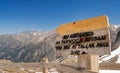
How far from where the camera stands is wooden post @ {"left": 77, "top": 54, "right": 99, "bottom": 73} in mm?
8672

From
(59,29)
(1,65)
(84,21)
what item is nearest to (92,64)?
(84,21)

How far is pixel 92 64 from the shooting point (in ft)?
28.6

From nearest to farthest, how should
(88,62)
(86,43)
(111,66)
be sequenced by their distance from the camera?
1. (88,62)
2. (86,43)
3. (111,66)

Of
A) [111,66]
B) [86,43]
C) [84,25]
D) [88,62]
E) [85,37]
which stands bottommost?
[111,66]

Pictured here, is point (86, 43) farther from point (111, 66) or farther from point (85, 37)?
point (111, 66)

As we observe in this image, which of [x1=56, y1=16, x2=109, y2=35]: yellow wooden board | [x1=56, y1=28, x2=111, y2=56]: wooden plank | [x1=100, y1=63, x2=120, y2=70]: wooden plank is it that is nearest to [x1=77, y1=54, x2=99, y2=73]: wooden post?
[x1=56, y1=28, x2=111, y2=56]: wooden plank

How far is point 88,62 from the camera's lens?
8680mm

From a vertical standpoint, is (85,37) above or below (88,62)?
above

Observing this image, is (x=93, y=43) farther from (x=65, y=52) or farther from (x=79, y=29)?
(x=65, y=52)

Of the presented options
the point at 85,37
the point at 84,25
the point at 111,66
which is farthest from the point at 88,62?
the point at 111,66

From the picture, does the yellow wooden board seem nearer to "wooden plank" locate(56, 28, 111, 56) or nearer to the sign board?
the sign board

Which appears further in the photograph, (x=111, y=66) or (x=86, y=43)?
(x=111, y=66)

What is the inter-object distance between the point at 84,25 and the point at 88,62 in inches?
65.5

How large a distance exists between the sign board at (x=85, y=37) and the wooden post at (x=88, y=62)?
266mm
